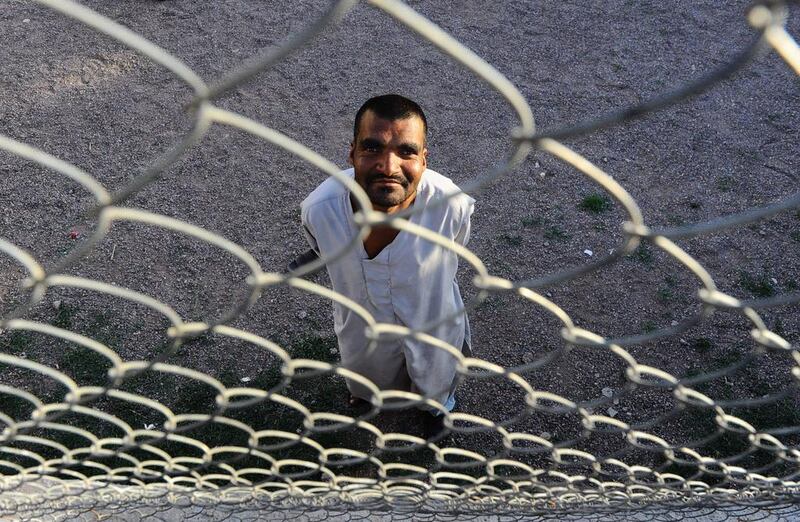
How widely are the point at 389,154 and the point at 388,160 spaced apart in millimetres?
21

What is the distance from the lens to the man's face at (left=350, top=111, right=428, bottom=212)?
7.21 feet

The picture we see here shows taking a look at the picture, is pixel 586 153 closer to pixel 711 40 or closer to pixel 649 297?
pixel 649 297

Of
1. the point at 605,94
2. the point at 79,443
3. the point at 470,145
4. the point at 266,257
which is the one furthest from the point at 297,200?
the point at 605,94

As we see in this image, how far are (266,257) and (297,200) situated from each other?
44cm

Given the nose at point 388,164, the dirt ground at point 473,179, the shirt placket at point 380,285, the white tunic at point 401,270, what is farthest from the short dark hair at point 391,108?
the dirt ground at point 473,179

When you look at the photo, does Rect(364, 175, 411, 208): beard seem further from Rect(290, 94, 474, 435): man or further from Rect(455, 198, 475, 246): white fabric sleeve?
Rect(455, 198, 475, 246): white fabric sleeve

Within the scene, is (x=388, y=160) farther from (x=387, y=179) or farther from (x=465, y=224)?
(x=465, y=224)

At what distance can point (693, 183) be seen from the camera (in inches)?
165

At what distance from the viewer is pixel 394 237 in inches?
92.5

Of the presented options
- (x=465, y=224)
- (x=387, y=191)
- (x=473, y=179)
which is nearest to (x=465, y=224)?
(x=465, y=224)

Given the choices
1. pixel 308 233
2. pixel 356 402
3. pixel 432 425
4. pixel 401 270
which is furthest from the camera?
Result: pixel 356 402

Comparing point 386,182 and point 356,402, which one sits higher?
point 386,182

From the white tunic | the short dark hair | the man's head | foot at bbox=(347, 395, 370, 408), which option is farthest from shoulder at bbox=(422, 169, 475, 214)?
foot at bbox=(347, 395, 370, 408)

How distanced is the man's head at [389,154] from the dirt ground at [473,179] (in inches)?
47.3
